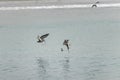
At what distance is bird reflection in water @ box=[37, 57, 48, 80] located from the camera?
19408mm

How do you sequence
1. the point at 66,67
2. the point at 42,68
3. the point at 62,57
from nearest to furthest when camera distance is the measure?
the point at 66,67 < the point at 42,68 < the point at 62,57

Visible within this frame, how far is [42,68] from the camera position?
21281mm

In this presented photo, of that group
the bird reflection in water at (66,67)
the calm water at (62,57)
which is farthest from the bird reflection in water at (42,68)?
the bird reflection in water at (66,67)

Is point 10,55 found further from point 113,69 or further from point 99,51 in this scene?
point 113,69

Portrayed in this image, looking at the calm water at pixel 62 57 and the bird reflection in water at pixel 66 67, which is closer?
the bird reflection in water at pixel 66 67

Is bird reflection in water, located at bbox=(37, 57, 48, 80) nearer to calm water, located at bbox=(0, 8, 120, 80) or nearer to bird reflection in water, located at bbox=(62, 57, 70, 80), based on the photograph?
calm water, located at bbox=(0, 8, 120, 80)

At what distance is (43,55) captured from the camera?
24703 mm

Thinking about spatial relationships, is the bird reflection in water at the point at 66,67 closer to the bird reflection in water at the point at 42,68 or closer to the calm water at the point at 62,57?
the calm water at the point at 62,57

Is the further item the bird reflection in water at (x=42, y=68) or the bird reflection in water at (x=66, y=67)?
the bird reflection in water at (x=42, y=68)

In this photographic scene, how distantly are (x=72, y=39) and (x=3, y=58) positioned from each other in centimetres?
718

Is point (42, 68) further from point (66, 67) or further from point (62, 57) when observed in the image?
point (62, 57)

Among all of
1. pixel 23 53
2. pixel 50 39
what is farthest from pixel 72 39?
pixel 23 53

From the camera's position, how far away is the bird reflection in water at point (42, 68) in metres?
19.4

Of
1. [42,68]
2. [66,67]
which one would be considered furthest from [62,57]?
[66,67]
